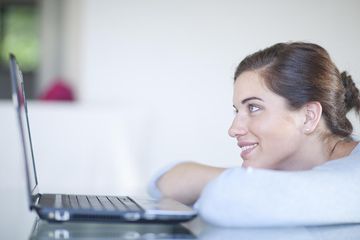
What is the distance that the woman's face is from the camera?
107 cm

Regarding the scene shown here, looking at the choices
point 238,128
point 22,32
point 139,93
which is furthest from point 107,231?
point 22,32

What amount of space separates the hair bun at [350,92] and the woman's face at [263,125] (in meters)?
0.15

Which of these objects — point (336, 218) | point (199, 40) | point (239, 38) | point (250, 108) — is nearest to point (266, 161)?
point (250, 108)

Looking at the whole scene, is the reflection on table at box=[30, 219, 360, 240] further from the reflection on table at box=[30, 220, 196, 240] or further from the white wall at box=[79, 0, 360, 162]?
the white wall at box=[79, 0, 360, 162]

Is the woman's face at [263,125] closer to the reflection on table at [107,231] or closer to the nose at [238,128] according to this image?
the nose at [238,128]

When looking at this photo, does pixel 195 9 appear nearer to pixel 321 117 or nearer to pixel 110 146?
pixel 110 146

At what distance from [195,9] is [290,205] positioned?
2218 mm

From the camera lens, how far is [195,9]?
2877mm

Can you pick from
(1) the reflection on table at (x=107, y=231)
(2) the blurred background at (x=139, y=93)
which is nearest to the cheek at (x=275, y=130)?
(1) the reflection on table at (x=107, y=231)

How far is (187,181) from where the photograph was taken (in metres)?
1.03

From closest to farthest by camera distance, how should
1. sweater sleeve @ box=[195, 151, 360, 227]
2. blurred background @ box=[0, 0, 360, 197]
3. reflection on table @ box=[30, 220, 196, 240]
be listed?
reflection on table @ box=[30, 220, 196, 240]
sweater sleeve @ box=[195, 151, 360, 227]
blurred background @ box=[0, 0, 360, 197]

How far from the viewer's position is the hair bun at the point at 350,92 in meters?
1.19

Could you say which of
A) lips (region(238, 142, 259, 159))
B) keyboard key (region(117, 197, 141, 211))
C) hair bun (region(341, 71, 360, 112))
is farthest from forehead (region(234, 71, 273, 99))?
keyboard key (region(117, 197, 141, 211))

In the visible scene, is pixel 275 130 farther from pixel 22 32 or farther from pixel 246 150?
pixel 22 32
